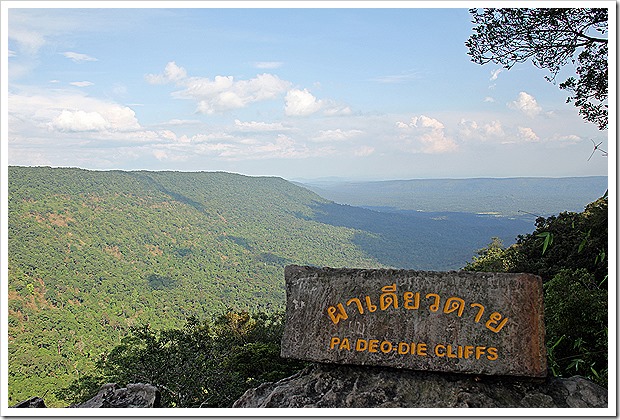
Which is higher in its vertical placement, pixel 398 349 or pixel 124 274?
pixel 398 349

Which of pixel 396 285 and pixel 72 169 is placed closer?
pixel 396 285

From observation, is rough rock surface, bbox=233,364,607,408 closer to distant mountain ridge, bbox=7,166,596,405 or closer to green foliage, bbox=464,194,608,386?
green foliage, bbox=464,194,608,386

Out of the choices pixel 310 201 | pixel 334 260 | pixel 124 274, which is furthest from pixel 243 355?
pixel 310 201

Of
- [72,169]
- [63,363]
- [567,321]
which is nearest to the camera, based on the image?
[567,321]

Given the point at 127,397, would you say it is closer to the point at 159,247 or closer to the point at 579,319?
the point at 579,319

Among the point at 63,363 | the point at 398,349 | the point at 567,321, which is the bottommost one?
the point at 63,363

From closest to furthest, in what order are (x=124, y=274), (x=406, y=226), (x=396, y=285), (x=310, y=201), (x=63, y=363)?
1. (x=396, y=285)
2. (x=63, y=363)
3. (x=124, y=274)
4. (x=406, y=226)
5. (x=310, y=201)

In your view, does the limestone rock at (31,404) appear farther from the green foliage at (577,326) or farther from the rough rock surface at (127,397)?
the green foliage at (577,326)

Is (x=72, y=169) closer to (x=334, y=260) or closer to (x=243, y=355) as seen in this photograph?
(x=334, y=260)
